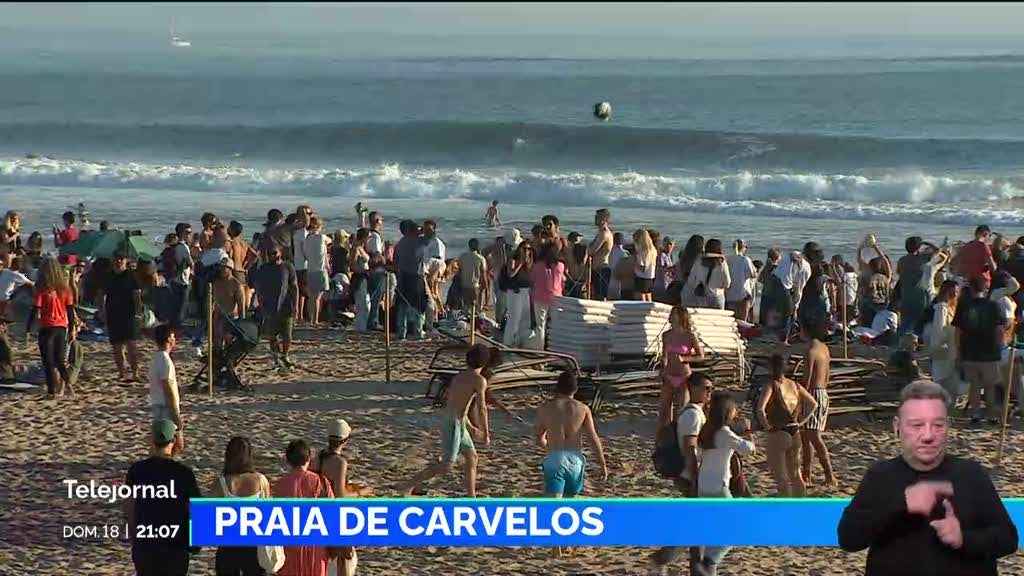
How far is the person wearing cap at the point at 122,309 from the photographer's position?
551 inches

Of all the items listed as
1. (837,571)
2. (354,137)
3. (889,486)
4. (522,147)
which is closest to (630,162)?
(522,147)

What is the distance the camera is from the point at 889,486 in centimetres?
430

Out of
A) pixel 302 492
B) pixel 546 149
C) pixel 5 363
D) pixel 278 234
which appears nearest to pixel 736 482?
pixel 302 492

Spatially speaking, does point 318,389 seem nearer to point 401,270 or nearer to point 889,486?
point 401,270

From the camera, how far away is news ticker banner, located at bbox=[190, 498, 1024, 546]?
6.16 m

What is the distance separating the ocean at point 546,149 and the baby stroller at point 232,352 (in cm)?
1667

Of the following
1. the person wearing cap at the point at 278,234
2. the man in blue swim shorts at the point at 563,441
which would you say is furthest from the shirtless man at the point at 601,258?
the man in blue swim shorts at the point at 563,441

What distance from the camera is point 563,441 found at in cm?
914

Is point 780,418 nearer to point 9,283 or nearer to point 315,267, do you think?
point 315,267

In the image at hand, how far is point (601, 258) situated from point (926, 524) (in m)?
12.9

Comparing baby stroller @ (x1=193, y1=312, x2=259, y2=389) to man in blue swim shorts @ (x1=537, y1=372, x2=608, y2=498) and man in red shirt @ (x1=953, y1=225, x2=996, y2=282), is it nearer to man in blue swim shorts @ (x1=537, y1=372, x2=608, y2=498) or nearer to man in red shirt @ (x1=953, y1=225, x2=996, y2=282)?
man in blue swim shorts @ (x1=537, y1=372, x2=608, y2=498)

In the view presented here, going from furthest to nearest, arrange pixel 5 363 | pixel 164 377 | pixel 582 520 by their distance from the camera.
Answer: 1. pixel 5 363
2. pixel 164 377
3. pixel 582 520

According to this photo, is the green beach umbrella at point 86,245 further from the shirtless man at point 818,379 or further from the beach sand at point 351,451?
the shirtless man at point 818,379

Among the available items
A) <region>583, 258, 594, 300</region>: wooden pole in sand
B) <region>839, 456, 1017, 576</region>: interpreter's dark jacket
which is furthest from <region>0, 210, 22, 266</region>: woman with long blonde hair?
<region>839, 456, 1017, 576</region>: interpreter's dark jacket
